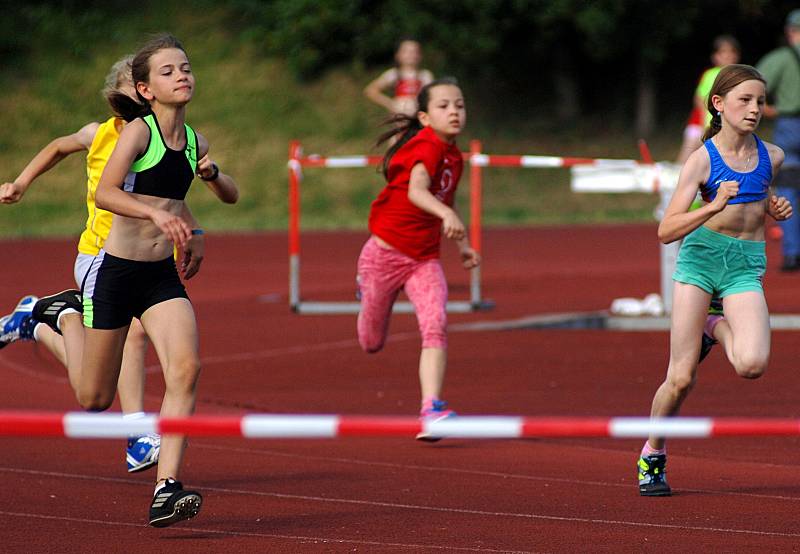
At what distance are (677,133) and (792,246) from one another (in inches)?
742

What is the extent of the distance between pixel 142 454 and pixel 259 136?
26.6 m

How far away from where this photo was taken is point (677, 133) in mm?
34812

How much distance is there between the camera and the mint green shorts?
21.6 ft

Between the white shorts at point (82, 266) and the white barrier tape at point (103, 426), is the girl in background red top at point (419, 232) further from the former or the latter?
the white barrier tape at point (103, 426)

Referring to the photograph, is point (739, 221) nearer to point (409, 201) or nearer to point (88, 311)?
point (409, 201)

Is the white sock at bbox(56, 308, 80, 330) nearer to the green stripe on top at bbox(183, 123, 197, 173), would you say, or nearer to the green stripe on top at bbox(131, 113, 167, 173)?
the green stripe on top at bbox(183, 123, 197, 173)

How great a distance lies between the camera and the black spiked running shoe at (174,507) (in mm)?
5914

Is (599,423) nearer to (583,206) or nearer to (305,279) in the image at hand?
(305,279)

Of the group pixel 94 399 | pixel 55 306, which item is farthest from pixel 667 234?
pixel 55 306

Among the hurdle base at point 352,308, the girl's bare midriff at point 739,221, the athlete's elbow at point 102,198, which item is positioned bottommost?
the hurdle base at point 352,308

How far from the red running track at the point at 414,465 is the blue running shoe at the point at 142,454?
0.26ft

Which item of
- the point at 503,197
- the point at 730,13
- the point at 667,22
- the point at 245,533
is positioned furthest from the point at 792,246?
the point at 730,13

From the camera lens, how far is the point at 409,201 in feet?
28.8

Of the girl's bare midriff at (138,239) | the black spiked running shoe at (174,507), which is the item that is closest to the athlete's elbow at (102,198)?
the girl's bare midriff at (138,239)
